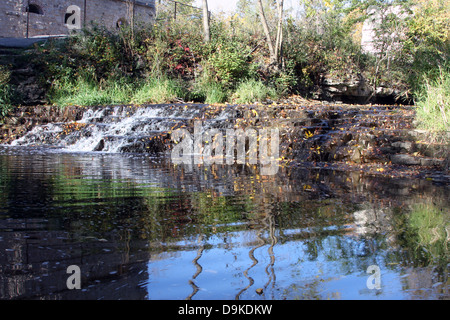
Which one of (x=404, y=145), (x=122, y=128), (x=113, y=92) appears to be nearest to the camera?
(x=404, y=145)

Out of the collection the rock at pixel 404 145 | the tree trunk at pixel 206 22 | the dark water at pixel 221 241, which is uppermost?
the tree trunk at pixel 206 22

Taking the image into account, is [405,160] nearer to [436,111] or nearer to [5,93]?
[436,111]

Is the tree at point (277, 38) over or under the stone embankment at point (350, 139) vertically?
over

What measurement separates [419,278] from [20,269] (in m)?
1.95

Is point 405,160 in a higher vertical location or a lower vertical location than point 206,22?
lower

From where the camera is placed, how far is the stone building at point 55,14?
2380 cm

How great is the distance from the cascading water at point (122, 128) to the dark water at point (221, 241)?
565 centimetres

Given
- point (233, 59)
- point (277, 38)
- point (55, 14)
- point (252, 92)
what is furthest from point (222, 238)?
point (55, 14)

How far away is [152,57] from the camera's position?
1691 cm

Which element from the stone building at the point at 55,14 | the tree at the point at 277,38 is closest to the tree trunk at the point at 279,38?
the tree at the point at 277,38

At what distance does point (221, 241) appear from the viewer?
269cm

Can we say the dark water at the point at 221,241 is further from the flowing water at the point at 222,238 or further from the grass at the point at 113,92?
the grass at the point at 113,92

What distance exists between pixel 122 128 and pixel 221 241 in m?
9.50

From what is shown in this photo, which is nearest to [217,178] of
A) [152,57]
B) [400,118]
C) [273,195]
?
[273,195]
